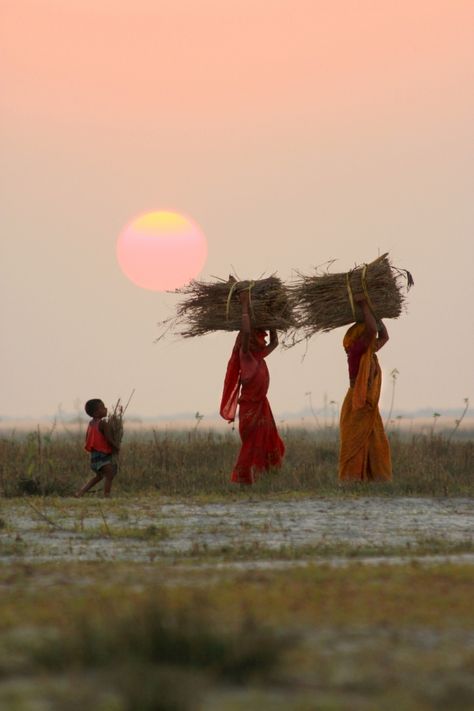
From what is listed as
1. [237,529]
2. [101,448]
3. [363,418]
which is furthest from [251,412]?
[237,529]

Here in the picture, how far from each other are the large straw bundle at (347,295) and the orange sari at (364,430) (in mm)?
333

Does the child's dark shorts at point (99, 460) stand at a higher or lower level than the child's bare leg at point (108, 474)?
higher

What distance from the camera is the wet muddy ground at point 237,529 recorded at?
8.75 meters

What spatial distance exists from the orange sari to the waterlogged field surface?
433 centimetres

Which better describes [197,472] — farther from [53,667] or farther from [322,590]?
[53,667]

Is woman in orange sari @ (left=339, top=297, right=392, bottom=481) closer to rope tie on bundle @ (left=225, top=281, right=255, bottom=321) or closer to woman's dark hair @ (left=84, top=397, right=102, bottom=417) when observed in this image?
rope tie on bundle @ (left=225, top=281, right=255, bottom=321)

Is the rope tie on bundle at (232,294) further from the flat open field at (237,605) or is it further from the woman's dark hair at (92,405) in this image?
the flat open field at (237,605)

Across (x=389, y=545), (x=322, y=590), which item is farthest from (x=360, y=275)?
(x=322, y=590)

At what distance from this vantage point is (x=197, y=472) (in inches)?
644

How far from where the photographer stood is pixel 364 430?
14828mm

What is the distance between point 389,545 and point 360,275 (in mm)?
5789

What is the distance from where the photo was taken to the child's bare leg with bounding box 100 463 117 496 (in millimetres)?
14540

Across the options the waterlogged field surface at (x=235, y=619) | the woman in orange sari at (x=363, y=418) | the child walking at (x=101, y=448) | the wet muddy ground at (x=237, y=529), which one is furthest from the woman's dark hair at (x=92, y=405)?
the waterlogged field surface at (x=235, y=619)

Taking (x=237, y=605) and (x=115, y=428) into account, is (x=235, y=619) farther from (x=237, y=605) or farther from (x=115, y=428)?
(x=115, y=428)
